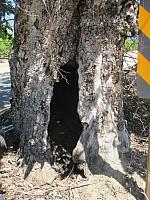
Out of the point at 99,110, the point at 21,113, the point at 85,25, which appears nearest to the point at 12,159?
the point at 21,113

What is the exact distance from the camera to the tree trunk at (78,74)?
4707mm

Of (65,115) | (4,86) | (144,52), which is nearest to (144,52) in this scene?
(144,52)

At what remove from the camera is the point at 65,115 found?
18.3 feet

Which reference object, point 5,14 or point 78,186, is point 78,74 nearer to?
point 78,186

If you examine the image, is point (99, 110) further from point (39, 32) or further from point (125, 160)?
point (39, 32)

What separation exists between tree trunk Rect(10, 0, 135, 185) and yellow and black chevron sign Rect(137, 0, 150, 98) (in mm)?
1100

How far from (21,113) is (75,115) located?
682 millimetres

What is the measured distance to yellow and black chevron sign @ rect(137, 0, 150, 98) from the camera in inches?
139

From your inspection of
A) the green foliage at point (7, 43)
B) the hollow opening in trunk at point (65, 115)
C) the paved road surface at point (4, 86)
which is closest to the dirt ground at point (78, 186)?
the hollow opening in trunk at point (65, 115)

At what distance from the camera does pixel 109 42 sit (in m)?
4.71

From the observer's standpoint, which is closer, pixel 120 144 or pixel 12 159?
pixel 120 144

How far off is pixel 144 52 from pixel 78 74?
1458mm

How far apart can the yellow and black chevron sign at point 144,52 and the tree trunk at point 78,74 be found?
1.10 m

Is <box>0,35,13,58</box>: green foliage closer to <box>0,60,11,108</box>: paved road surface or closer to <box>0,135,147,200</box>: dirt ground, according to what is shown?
<box>0,60,11,108</box>: paved road surface
